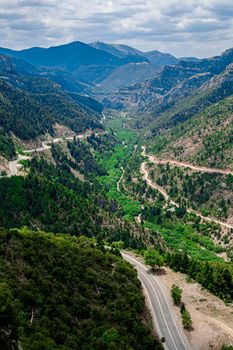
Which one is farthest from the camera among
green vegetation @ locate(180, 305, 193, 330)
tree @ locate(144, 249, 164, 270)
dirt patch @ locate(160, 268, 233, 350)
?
tree @ locate(144, 249, 164, 270)

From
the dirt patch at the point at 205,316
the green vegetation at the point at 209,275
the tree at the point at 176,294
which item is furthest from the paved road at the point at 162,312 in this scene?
the green vegetation at the point at 209,275

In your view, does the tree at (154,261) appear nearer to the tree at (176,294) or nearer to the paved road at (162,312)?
the paved road at (162,312)

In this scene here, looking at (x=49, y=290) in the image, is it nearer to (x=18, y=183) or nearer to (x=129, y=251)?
(x=129, y=251)

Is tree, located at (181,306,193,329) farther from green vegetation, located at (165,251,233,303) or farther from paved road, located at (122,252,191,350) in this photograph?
green vegetation, located at (165,251,233,303)

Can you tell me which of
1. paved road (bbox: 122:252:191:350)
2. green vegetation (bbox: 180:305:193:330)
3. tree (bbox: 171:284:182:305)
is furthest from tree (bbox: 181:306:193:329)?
tree (bbox: 171:284:182:305)

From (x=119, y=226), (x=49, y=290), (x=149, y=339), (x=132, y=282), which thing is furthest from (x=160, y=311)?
(x=119, y=226)

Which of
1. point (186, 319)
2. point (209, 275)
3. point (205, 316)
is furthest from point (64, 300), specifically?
point (209, 275)
